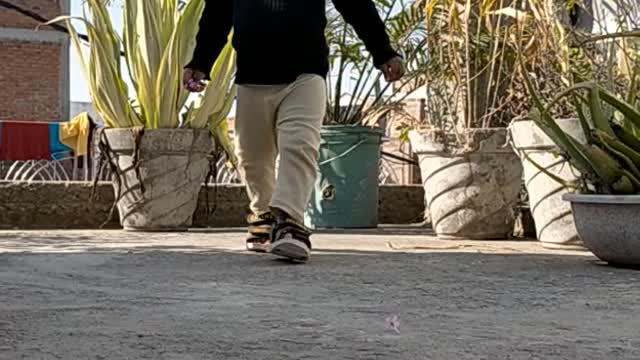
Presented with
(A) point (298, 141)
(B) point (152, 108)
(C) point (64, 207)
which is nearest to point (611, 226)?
(A) point (298, 141)

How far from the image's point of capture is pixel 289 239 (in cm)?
289

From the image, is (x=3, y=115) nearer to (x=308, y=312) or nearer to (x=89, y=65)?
(x=89, y=65)

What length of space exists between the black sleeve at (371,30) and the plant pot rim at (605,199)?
0.75 meters

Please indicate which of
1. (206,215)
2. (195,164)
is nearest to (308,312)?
(195,164)

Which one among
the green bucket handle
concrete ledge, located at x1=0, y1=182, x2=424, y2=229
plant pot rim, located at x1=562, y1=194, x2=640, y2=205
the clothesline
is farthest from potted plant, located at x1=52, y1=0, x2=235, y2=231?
the clothesline

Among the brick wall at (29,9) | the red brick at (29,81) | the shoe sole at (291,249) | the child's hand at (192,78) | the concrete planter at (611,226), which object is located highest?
the brick wall at (29,9)

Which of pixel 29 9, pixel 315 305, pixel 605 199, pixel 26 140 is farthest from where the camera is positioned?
pixel 29 9

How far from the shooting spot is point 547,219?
141 inches

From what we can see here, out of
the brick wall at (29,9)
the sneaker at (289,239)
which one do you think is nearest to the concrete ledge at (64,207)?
the sneaker at (289,239)

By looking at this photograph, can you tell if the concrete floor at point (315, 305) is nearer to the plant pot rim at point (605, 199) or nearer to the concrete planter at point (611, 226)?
the concrete planter at point (611, 226)

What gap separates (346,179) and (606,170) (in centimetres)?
197

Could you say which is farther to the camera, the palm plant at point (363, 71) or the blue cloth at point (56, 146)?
the blue cloth at point (56, 146)

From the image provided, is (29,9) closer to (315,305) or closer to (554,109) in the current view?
(554,109)

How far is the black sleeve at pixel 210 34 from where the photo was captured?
11.3ft
